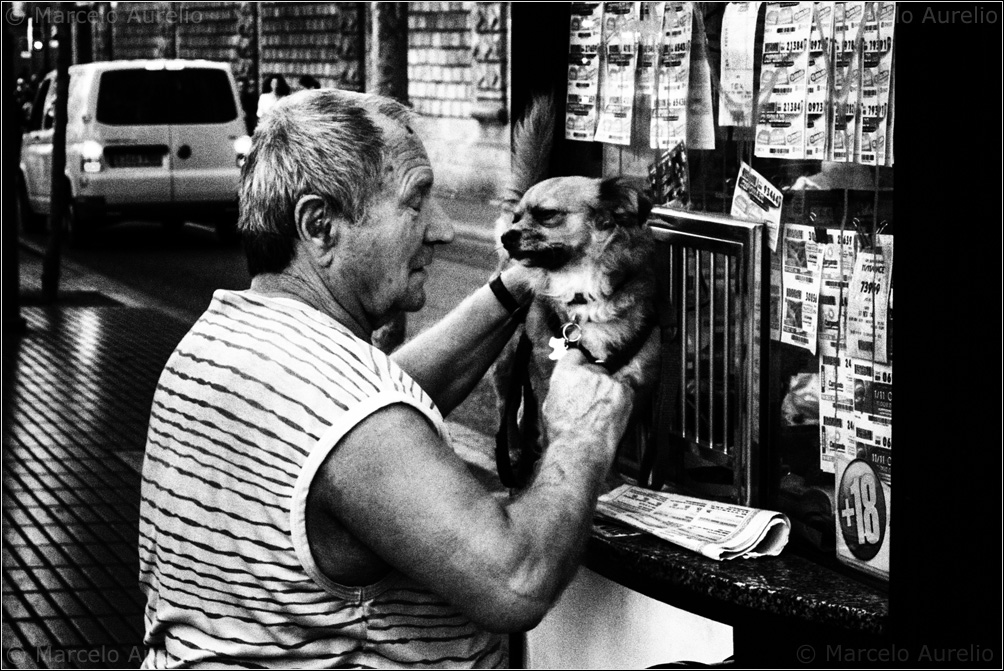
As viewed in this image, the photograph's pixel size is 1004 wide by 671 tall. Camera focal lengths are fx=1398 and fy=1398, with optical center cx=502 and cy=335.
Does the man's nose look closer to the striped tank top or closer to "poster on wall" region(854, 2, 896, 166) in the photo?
the striped tank top

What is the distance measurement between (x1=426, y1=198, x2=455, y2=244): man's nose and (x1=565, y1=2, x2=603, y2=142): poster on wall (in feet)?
3.31

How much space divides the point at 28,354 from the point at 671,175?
7.69 m

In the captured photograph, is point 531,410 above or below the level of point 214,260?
above

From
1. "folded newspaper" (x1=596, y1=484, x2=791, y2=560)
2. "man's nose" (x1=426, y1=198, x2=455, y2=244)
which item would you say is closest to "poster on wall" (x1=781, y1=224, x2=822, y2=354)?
"folded newspaper" (x1=596, y1=484, x2=791, y2=560)

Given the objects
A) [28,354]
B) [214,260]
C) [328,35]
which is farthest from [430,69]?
[28,354]

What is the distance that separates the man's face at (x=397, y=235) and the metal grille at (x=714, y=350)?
2.37ft

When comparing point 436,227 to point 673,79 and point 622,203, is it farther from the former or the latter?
point 673,79

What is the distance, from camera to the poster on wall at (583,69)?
3115 millimetres

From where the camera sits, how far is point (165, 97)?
52.2 feet

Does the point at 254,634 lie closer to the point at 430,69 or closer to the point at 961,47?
the point at 961,47

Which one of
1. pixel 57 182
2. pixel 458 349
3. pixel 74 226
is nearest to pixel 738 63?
pixel 458 349

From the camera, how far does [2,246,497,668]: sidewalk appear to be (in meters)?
4.90

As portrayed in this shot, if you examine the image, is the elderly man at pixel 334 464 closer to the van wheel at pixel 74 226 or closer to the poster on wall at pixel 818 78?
the poster on wall at pixel 818 78

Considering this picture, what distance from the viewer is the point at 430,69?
71.6 feet
